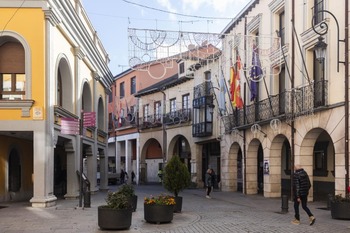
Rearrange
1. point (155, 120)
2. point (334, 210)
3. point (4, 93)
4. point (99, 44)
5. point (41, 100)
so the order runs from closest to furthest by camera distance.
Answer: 1. point (334, 210)
2. point (41, 100)
3. point (4, 93)
4. point (99, 44)
5. point (155, 120)

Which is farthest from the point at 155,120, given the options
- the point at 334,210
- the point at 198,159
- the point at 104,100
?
the point at 334,210

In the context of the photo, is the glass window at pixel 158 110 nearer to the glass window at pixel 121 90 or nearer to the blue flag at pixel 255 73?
the glass window at pixel 121 90

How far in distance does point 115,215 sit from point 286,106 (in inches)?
441

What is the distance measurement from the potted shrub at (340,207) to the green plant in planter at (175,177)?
179 inches

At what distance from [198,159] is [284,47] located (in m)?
17.2

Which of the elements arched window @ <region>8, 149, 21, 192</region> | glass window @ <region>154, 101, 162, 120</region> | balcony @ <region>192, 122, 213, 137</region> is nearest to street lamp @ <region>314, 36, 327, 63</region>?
arched window @ <region>8, 149, 21, 192</region>

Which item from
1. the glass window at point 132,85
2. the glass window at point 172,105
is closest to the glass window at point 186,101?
the glass window at point 172,105

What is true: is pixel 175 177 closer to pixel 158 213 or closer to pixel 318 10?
pixel 158 213

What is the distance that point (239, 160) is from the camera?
102ft

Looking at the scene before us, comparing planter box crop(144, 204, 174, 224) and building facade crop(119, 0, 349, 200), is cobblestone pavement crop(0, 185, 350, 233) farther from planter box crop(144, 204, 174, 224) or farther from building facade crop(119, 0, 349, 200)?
building facade crop(119, 0, 349, 200)

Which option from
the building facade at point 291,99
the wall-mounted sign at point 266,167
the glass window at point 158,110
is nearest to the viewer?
the building facade at point 291,99

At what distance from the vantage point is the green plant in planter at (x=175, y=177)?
15.2 meters

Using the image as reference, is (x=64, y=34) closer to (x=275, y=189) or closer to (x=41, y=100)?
(x=41, y=100)

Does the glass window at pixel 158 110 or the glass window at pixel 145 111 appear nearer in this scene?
the glass window at pixel 158 110
